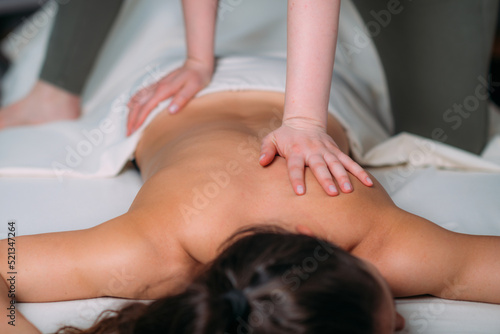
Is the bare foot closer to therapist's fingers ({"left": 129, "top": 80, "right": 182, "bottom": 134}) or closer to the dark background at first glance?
therapist's fingers ({"left": 129, "top": 80, "right": 182, "bottom": 134})

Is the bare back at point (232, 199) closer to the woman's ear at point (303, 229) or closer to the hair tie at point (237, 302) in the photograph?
the woman's ear at point (303, 229)

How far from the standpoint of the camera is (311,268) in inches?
27.1

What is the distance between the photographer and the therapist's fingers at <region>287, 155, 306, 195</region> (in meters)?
0.88

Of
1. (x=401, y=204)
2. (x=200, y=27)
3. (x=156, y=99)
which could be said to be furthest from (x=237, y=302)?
(x=200, y=27)

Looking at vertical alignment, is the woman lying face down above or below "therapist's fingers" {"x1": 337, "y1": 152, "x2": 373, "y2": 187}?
below

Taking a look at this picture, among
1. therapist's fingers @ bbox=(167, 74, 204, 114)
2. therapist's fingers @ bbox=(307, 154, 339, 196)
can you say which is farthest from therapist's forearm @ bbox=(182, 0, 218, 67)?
therapist's fingers @ bbox=(307, 154, 339, 196)

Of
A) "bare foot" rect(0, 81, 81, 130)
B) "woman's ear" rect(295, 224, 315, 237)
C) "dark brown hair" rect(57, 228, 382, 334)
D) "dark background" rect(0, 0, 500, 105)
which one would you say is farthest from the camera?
"dark background" rect(0, 0, 500, 105)

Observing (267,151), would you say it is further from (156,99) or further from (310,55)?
(156,99)

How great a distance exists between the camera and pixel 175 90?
1369 mm

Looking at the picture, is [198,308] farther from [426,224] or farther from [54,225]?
[54,225]

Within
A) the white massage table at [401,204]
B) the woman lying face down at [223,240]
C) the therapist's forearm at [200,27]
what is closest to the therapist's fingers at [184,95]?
the therapist's forearm at [200,27]

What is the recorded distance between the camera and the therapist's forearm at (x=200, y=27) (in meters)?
1.37

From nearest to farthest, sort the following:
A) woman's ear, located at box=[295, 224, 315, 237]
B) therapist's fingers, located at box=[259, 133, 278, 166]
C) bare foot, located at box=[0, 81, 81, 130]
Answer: woman's ear, located at box=[295, 224, 315, 237], therapist's fingers, located at box=[259, 133, 278, 166], bare foot, located at box=[0, 81, 81, 130]

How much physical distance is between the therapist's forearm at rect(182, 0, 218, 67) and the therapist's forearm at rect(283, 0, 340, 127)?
0.44 metres
